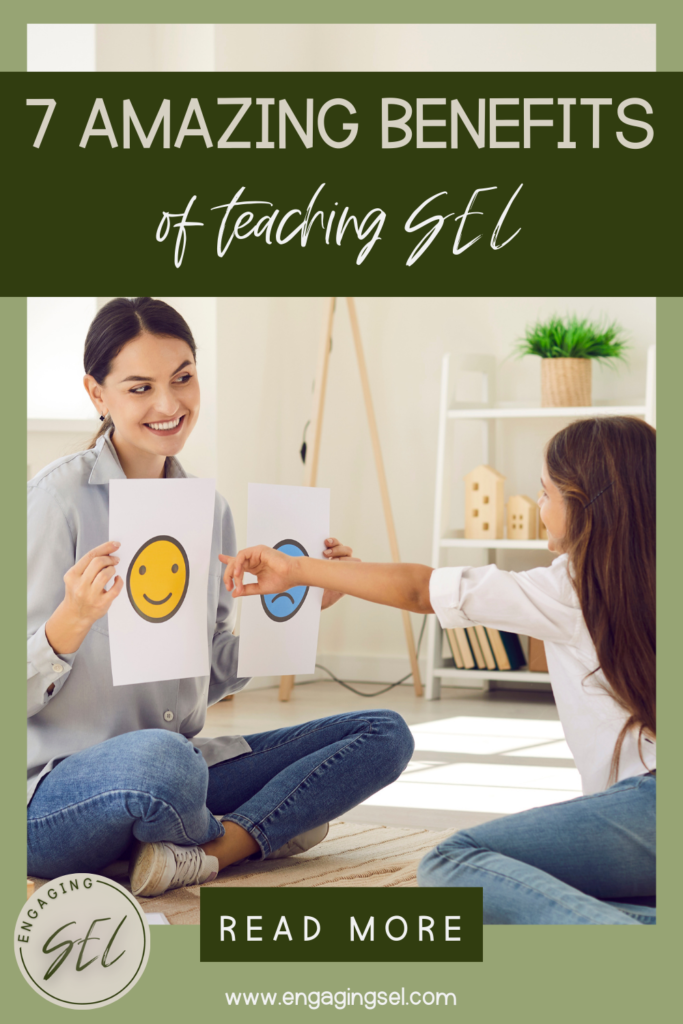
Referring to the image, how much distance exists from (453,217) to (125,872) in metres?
1.10

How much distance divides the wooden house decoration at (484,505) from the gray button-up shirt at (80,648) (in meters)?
2.24

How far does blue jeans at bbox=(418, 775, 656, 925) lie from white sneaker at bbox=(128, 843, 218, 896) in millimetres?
373

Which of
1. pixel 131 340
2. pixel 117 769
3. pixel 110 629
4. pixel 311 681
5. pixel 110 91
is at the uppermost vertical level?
pixel 110 91

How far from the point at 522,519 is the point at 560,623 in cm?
237

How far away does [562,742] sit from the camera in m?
3.07

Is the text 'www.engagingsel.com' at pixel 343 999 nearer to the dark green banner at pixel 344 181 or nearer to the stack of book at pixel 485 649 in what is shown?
the dark green banner at pixel 344 181

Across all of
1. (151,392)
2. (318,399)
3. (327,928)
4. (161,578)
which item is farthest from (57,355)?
(327,928)

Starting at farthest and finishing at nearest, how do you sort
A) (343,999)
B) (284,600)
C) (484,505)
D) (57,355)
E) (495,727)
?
(484,505) → (57,355) → (495,727) → (284,600) → (343,999)

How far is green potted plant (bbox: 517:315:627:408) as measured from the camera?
3699mm

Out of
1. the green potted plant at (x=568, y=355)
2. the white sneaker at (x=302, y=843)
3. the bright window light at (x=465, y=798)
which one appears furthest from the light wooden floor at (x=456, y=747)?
the green potted plant at (x=568, y=355)

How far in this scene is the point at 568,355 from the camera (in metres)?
3.71

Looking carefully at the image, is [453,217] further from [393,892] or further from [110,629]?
[393,892]

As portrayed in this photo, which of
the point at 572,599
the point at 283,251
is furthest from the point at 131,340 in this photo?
the point at 572,599

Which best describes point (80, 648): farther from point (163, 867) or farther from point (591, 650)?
point (591, 650)
